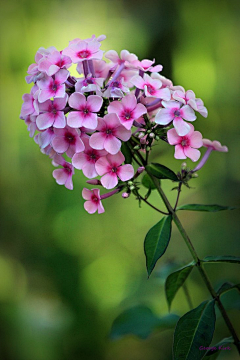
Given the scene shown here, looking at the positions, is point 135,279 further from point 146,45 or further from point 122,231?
point 146,45

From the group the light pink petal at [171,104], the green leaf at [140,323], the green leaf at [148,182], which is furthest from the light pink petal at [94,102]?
the green leaf at [140,323]

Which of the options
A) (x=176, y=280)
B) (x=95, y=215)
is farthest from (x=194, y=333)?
(x=95, y=215)

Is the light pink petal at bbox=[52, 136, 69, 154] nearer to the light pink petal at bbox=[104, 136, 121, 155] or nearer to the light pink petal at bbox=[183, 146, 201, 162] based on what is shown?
the light pink petal at bbox=[104, 136, 121, 155]

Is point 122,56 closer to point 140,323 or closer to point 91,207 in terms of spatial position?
point 91,207

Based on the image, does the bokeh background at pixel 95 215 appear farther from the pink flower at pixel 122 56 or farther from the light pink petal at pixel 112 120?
the light pink petal at pixel 112 120

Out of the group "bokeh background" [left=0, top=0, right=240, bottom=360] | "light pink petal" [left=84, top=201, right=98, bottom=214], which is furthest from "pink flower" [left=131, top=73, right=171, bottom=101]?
"bokeh background" [left=0, top=0, right=240, bottom=360]
